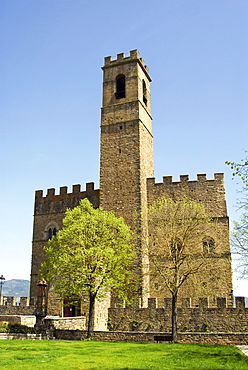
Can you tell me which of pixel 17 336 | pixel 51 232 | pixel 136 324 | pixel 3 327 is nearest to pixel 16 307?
pixel 51 232

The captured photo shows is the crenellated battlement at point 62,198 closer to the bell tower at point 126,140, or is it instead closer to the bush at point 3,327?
the bell tower at point 126,140

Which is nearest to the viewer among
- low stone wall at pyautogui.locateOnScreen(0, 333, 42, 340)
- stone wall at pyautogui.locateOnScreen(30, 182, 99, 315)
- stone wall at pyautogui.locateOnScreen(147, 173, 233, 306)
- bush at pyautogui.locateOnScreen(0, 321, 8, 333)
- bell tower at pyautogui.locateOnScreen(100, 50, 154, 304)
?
low stone wall at pyautogui.locateOnScreen(0, 333, 42, 340)

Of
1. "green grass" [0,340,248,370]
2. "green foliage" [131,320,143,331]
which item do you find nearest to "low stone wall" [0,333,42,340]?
"green grass" [0,340,248,370]

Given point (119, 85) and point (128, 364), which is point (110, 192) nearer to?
point (119, 85)

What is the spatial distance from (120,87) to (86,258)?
16300mm

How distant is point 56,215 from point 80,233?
11.4 m

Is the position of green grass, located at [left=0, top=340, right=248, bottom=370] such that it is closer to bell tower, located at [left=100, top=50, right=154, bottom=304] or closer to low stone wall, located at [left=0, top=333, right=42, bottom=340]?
low stone wall, located at [left=0, top=333, right=42, bottom=340]

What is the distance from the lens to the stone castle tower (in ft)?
83.9

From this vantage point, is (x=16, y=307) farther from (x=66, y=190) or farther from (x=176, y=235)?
(x=176, y=235)

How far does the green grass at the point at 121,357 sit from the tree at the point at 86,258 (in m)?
4.29

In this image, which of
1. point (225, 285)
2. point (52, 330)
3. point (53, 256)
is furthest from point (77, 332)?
point (225, 285)

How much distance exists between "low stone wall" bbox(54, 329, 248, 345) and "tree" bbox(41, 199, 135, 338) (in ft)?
3.66

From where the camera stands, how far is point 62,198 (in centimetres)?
3127

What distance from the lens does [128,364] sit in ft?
35.2
